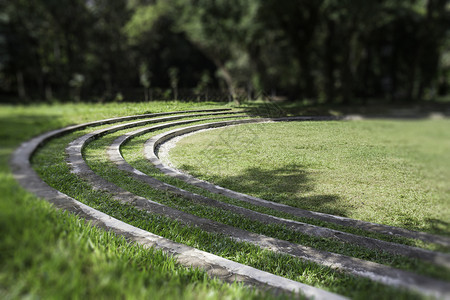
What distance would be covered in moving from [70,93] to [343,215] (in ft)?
11.6

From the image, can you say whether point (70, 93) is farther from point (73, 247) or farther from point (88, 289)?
point (88, 289)

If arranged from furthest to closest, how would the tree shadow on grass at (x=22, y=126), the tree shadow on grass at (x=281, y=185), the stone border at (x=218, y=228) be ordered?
the tree shadow on grass at (x=281, y=185) < the stone border at (x=218, y=228) < the tree shadow on grass at (x=22, y=126)

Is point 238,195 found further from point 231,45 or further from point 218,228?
point 231,45

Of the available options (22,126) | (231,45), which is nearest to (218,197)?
(22,126)

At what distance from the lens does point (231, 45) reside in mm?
27281

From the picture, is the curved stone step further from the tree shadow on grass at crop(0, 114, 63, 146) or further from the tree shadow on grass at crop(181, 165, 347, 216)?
the tree shadow on grass at crop(181, 165, 347, 216)

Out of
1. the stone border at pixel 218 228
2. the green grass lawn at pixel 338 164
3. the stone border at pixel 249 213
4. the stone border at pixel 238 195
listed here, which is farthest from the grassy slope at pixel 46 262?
the stone border at pixel 238 195

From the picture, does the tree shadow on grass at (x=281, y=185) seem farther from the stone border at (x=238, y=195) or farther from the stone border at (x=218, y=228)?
the stone border at (x=218, y=228)

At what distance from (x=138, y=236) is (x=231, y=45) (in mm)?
26646

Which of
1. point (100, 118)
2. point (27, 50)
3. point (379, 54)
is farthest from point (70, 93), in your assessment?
point (379, 54)

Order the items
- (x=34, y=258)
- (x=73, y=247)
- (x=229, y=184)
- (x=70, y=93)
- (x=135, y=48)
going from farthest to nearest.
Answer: (x=135, y=48)
(x=70, y=93)
(x=229, y=184)
(x=73, y=247)
(x=34, y=258)

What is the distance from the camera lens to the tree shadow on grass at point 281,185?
3.12 metres

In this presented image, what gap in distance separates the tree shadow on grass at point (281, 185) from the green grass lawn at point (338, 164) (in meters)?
0.01

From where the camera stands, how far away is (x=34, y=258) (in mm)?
1167
